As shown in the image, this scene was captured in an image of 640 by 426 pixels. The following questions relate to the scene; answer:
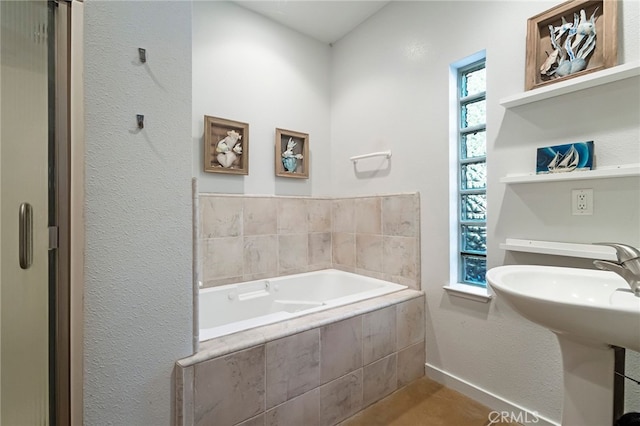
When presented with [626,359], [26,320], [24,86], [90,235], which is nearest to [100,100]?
[24,86]

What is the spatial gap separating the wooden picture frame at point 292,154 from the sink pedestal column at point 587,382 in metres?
2.02

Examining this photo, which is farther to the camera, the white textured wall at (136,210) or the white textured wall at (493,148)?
the white textured wall at (493,148)

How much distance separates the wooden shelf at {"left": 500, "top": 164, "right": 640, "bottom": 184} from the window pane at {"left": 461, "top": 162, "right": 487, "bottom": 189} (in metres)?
0.28

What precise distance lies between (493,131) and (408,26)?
1069mm

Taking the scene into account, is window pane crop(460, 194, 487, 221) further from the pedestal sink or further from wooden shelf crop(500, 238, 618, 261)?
the pedestal sink

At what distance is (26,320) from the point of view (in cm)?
94

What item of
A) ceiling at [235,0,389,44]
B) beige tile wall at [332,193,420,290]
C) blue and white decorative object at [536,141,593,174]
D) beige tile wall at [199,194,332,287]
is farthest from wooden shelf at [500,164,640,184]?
ceiling at [235,0,389,44]

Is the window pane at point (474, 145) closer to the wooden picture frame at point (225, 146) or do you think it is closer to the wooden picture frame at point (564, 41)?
the wooden picture frame at point (564, 41)

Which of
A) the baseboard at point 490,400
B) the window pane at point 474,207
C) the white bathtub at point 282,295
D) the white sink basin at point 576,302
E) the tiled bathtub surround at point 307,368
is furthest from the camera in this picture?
the white bathtub at point 282,295

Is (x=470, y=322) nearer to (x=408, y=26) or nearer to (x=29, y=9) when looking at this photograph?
(x=408, y=26)

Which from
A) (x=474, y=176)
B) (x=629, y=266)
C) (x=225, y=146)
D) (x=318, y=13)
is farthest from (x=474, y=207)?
(x=318, y=13)

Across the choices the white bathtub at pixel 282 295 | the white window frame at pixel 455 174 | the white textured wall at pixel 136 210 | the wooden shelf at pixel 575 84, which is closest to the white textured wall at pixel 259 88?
the white bathtub at pixel 282 295

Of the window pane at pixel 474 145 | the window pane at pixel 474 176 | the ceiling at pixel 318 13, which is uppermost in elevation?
the ceiling at pixel 318 13

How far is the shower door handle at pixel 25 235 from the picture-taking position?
877mm
